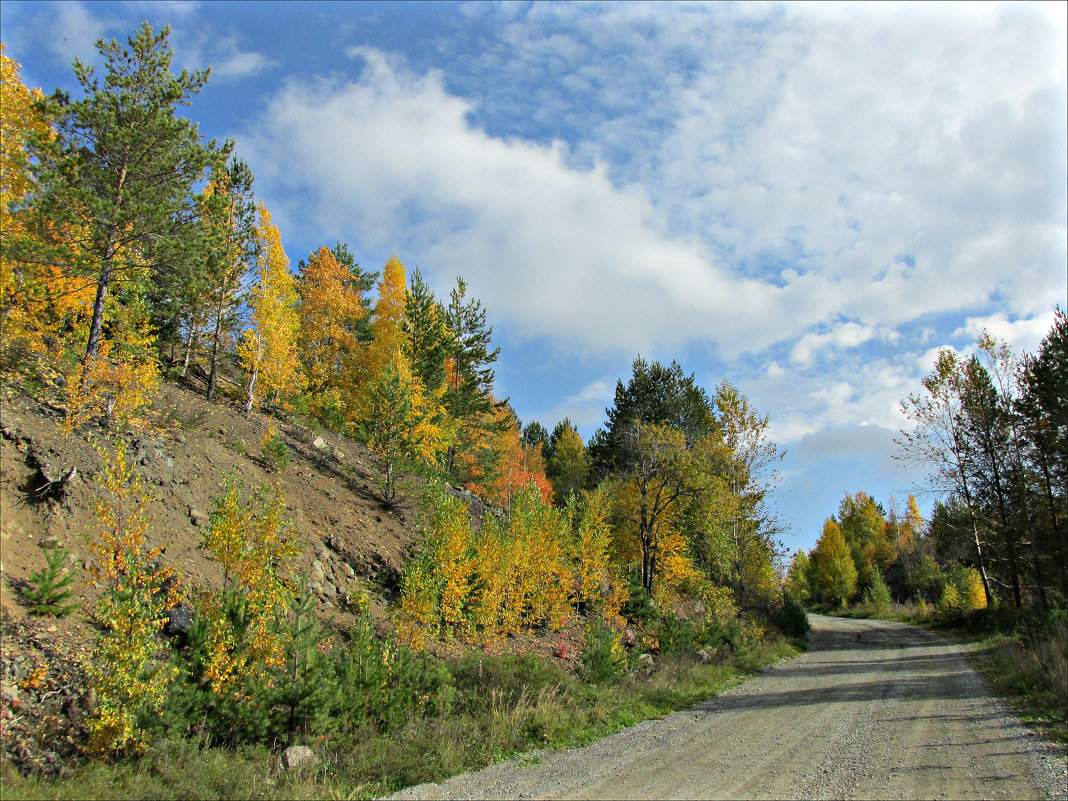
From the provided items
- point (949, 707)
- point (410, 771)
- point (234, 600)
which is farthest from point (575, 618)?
point (234, 600)

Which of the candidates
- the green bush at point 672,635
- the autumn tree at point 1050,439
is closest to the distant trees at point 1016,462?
the autumn tree at point 1050,439

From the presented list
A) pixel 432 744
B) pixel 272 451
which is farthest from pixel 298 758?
pixel 272 451

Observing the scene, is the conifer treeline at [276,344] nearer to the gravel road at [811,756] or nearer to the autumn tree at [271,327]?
the autumn tree at [271,327]

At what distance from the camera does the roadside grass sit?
1180 centimetres

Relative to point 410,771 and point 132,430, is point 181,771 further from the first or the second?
point 132,430

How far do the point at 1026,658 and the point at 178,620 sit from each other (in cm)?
2226

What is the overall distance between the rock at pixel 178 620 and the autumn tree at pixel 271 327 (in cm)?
1513

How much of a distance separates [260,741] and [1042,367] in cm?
3045

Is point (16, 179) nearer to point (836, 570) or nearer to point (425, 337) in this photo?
point (425, 337)

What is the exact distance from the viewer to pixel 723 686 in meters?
17.4

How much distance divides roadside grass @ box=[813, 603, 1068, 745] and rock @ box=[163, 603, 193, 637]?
652 inches

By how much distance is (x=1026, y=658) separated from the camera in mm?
15961

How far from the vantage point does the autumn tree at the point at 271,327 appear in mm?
24938

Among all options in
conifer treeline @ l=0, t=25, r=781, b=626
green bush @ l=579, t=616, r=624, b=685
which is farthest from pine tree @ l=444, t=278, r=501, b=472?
green bush @ l=579, t=616, r=624, b=685
